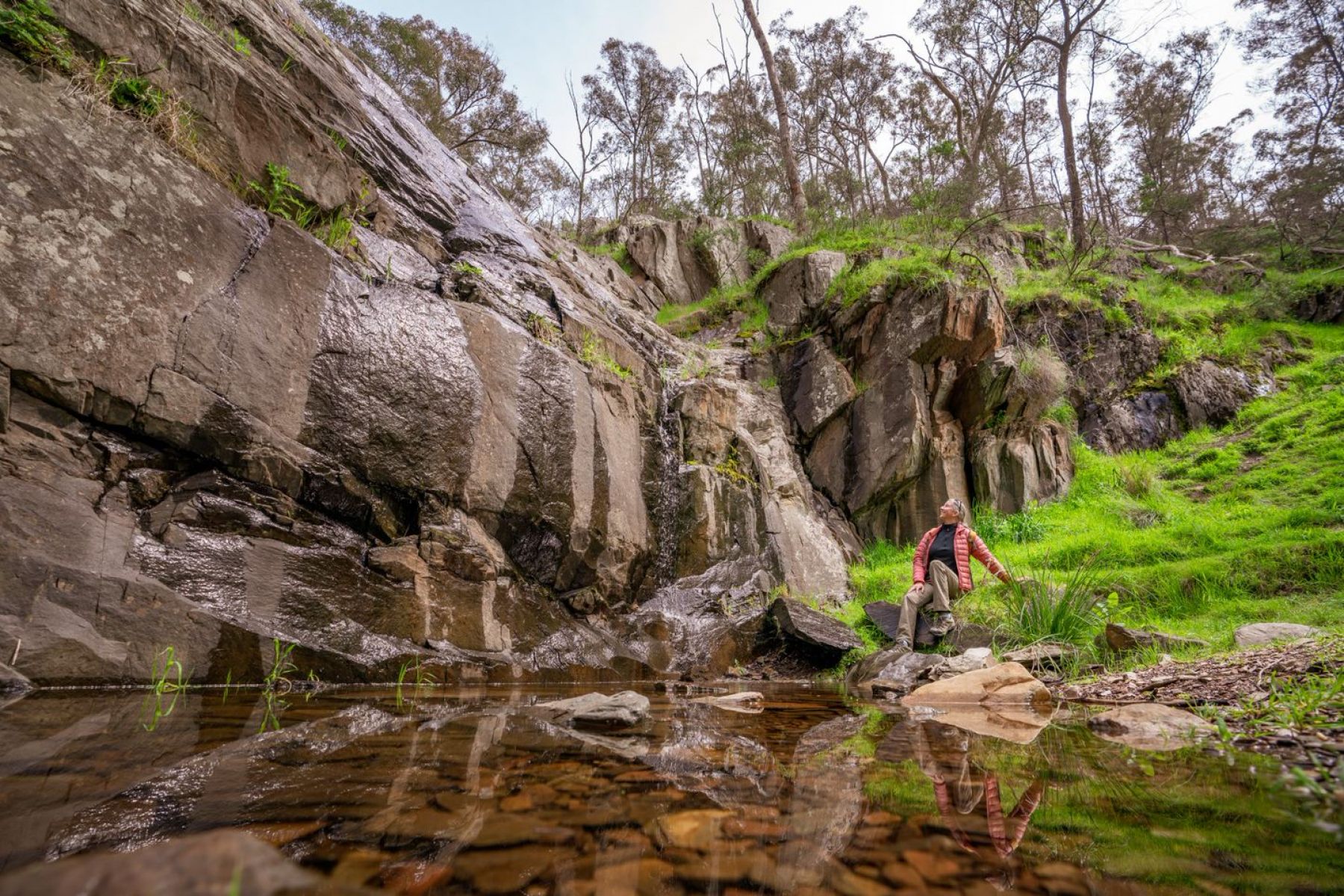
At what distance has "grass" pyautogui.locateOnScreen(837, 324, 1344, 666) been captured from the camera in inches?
230

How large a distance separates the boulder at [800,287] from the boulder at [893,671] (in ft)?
27.2

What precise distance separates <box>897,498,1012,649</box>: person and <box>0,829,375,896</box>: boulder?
21.7 ft

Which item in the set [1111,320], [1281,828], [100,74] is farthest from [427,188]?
[1111,320]

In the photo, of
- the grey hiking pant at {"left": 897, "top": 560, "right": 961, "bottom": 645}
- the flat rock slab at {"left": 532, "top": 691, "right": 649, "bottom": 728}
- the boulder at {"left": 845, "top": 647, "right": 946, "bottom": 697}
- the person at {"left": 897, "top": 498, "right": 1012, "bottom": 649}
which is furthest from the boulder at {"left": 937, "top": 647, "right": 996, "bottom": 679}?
the flat rock slab at {"left": 532, "top": 691, "right": 649, "bottom": 728}

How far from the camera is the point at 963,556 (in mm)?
7160

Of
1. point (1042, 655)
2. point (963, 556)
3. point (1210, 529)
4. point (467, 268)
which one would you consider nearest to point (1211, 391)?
point (1210, 529)

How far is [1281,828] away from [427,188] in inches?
362

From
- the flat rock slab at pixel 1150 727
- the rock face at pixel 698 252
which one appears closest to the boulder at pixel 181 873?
the flat rock slab at pixel 1150 727

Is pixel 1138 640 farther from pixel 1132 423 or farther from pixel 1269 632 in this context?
pixel 1132 423

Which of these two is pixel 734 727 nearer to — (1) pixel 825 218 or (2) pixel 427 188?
(2) pixel 427 188

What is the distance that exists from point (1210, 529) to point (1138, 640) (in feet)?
13.8

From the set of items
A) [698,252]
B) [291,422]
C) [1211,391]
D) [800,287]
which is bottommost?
[291,422]

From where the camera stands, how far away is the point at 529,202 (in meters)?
24.3

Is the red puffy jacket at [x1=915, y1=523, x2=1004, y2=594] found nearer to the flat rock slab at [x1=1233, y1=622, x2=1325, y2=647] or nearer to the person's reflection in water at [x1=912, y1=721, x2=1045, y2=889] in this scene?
the flat rock slab at [x1=1233, y1=622, x2=1325, y2=647]
